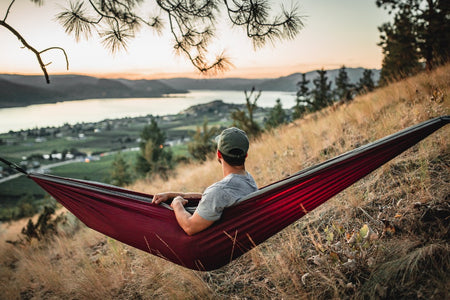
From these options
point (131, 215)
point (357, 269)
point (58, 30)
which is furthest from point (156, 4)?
point (357, 269)

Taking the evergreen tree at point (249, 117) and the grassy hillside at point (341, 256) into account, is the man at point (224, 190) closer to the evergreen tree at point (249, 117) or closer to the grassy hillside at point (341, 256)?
the grassy hillside at point (341, 256)

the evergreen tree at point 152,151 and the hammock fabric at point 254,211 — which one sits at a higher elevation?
the hammock fabric at point 254,211

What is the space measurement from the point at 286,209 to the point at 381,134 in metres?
2.20

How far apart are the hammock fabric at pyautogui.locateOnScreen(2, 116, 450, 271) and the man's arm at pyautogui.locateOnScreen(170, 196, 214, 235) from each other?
0.13 feet

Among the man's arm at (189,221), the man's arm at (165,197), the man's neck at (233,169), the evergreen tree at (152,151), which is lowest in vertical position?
the evergreen tree at (152,151)

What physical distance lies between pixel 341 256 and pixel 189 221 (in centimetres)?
88

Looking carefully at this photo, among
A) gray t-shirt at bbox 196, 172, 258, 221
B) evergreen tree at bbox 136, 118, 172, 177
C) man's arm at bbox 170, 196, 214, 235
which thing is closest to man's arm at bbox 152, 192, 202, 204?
man's arm at bbox 170, 196, 214, 235

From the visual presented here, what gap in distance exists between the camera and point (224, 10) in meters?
2.61

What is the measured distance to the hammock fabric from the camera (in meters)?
1.37

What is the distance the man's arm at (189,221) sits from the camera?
4.46ft

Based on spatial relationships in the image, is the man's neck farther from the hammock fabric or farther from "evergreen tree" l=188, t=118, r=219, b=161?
"evergreen tree" l=188, t=118, r=219, b=161

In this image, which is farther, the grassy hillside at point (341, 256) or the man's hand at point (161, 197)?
the man's hand at point (161, 197)

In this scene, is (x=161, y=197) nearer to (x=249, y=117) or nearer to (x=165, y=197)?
(x=165, y=197)

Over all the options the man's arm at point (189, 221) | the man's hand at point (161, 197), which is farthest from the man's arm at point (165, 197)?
the man's arm at point (189, 221)
